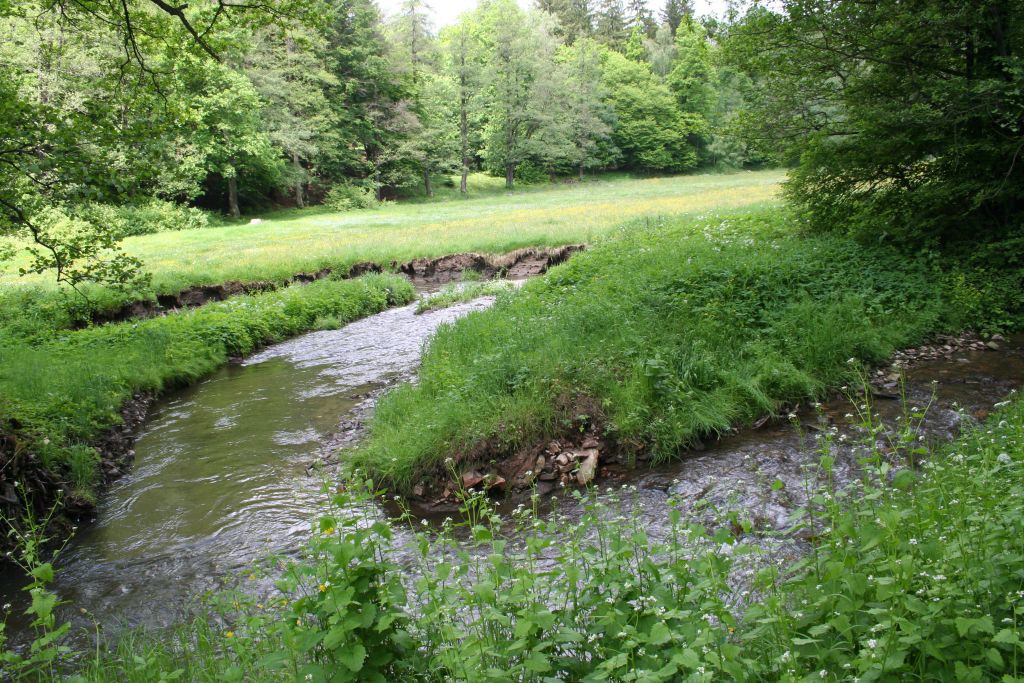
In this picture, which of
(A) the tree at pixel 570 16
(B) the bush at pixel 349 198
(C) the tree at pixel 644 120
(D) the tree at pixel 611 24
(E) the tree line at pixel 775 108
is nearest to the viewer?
(E) the tree line at pixel 775 108

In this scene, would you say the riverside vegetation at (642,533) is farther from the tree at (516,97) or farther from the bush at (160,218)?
the tree at (516,97)

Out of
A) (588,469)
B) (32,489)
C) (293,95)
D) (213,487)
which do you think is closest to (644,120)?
(293,95)

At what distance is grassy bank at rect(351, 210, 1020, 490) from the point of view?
7.59 meters

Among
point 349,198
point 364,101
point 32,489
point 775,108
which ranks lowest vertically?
point 32,489

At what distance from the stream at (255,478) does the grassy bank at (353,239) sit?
6.82 meters

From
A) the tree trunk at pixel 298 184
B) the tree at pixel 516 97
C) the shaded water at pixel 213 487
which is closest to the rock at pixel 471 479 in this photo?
the shaded water at pixel 213 487

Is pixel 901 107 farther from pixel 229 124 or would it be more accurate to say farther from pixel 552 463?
pixel 229 124

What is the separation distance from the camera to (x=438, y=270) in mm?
22250

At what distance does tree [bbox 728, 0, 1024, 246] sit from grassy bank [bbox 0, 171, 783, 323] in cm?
918

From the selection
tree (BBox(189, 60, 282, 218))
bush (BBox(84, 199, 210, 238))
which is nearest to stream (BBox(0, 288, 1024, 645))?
bush (BBox(84, 199, 210, 238))

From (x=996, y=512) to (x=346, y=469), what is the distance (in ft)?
20.2

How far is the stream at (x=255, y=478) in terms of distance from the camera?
559 cm

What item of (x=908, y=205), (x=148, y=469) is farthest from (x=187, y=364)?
(x=908, y=205)

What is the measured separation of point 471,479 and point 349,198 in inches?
1758
